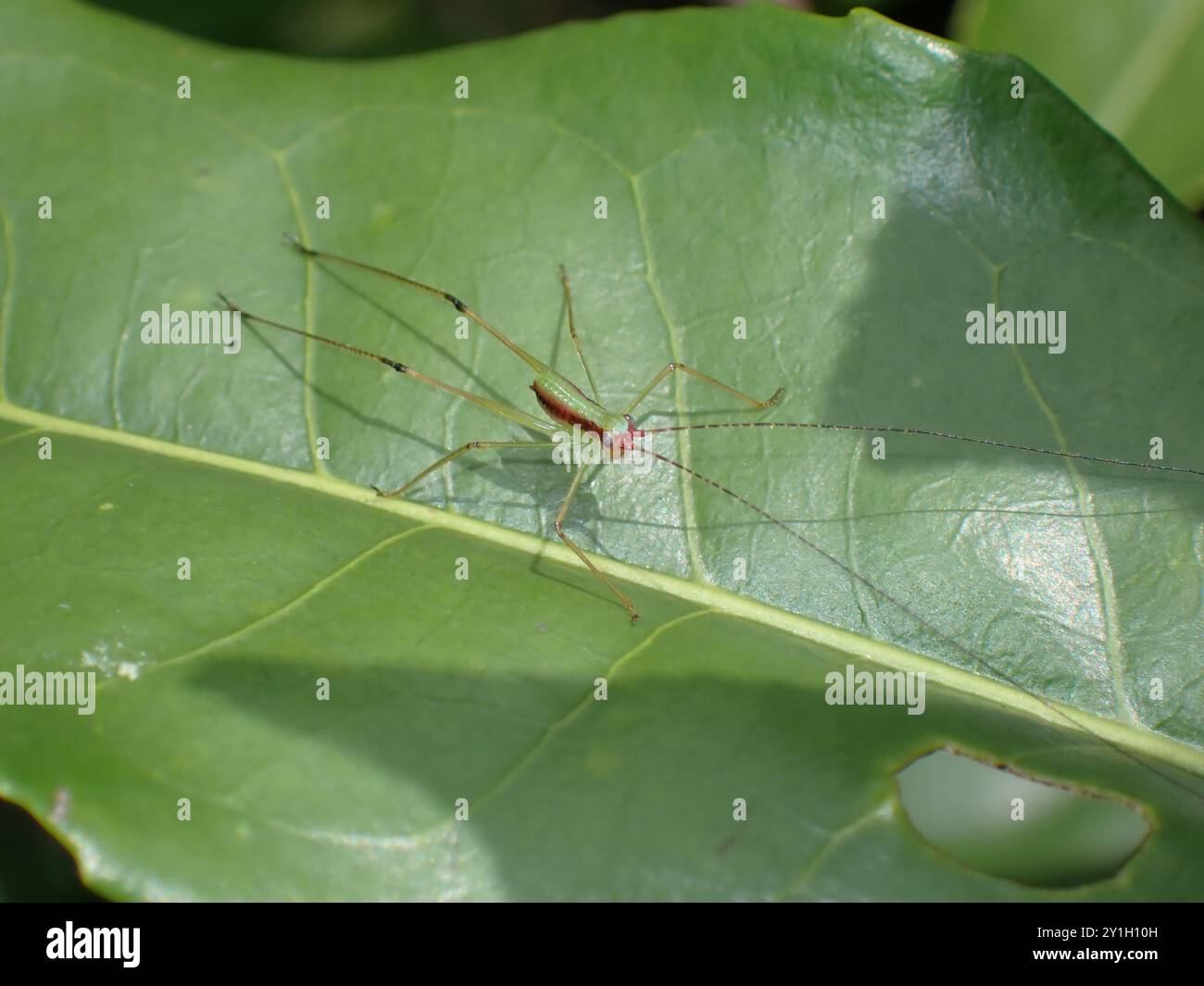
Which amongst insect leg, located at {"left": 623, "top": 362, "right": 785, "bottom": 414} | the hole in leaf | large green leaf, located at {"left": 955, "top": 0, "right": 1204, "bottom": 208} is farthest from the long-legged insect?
large green leaf, located at {"left": 955, "top": 0, "right": 1204, "bottom": 208}

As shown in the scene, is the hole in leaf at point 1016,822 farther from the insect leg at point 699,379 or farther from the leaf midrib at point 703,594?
the insect leg at point 699,379

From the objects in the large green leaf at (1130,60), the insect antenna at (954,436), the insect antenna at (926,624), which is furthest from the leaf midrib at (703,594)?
the large green leaf at (1130,60)

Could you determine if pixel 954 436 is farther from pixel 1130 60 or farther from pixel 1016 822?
pixel 1130 60

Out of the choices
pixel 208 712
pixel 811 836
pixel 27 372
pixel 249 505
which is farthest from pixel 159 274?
pixel 811 836

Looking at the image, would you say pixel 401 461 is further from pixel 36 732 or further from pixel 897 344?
pixel 897 344

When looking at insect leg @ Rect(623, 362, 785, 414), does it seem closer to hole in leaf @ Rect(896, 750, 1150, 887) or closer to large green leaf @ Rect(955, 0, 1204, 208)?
hole in leaf @ Rect(896, 750, 1150, 887)

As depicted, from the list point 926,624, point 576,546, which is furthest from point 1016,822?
point 576,546
